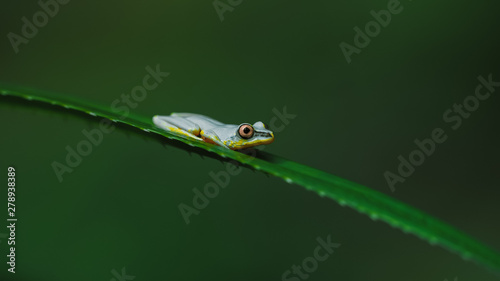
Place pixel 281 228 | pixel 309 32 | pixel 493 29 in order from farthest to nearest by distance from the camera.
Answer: pixel 309 32
pixel 493 29
pixel 281 228

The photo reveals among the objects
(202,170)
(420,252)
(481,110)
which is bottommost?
(420,252)

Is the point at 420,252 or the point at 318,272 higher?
the point at 318,272

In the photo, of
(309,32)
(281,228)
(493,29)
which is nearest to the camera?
(281,228)

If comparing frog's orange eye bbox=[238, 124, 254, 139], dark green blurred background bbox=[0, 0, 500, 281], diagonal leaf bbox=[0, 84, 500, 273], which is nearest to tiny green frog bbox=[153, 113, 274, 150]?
frog's orange eye bbox=[238, 124, 254, 139]

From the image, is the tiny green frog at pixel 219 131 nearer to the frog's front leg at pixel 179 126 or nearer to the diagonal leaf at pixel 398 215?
the frog's front leg at pixel 179 126

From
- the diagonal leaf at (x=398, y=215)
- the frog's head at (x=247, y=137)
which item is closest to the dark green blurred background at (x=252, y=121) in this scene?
the frog's head at (x=247, y=137)

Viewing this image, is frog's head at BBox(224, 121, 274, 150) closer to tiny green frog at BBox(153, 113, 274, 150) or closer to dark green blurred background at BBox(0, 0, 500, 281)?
tiny green frog at BBox(153, 113, 274, 150)

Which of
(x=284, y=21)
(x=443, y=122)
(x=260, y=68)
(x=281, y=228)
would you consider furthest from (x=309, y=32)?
(x=281, y=228)

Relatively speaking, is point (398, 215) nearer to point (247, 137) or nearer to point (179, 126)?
point (247, 137)

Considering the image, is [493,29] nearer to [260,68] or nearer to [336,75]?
[336,75]
